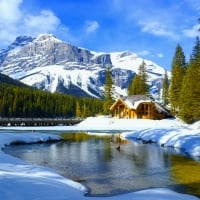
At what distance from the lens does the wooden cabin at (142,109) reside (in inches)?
3730

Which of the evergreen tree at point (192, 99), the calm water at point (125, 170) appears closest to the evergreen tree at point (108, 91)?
the evergreen tree at point (192, 99)

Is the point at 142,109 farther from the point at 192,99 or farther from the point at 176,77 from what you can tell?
the point at 192,99

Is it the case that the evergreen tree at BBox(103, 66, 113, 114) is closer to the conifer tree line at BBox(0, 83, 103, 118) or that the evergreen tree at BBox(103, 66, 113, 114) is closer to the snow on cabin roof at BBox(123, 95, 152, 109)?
the snow on cabin roof at BBox(123, 95, 152, 109)

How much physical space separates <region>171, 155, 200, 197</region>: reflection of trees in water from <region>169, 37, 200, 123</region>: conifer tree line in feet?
95.8

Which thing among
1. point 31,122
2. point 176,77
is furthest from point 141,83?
point 31,122

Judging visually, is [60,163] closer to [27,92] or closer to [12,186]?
[12,186]

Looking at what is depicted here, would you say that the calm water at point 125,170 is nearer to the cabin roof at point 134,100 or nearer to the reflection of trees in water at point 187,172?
the reflection of trees in water at point 187,172

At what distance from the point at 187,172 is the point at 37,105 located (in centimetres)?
12841

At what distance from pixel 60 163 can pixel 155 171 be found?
733 cm

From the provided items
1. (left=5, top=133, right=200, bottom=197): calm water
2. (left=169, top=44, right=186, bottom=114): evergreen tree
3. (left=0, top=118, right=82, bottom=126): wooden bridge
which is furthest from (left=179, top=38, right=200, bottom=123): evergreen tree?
(left=0, top=118, right=82, bottom=126): wooden bridge

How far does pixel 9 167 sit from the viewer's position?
67.9 feet

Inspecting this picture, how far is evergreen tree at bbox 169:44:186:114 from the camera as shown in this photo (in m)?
87.3

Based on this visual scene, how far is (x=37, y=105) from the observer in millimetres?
149125

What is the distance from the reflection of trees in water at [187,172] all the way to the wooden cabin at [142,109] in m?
62.7
